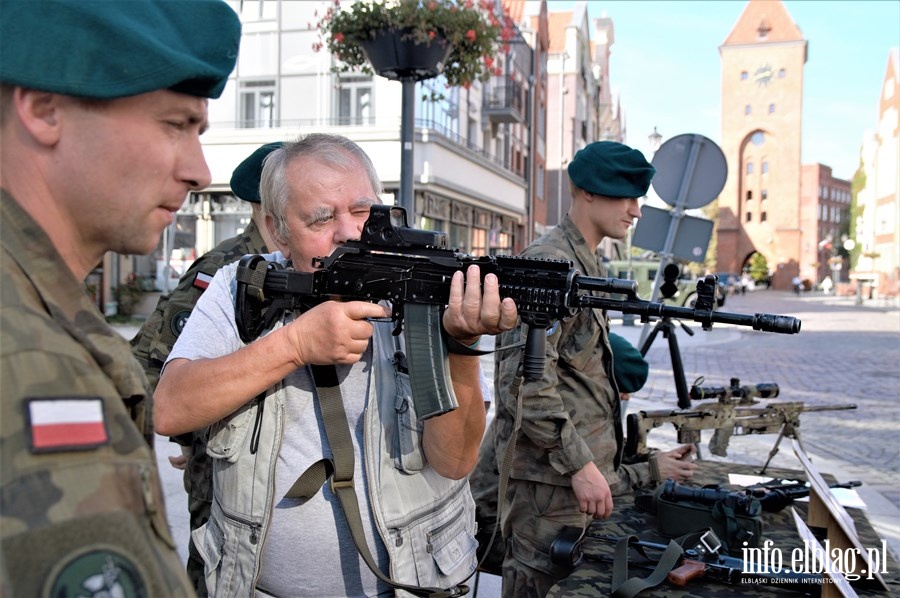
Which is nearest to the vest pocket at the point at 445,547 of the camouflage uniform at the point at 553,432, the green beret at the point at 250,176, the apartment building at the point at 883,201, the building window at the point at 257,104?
the camouflage uniform at the point at 553,432

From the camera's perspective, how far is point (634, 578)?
225cm

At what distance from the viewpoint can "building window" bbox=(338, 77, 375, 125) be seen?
63.6ft

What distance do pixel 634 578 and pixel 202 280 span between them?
1.94 m

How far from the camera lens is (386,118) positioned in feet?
62.7

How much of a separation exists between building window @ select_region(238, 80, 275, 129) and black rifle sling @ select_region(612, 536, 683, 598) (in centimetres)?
1920

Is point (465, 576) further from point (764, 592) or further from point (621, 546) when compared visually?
point (764, 592)

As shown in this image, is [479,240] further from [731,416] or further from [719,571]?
[719,571]

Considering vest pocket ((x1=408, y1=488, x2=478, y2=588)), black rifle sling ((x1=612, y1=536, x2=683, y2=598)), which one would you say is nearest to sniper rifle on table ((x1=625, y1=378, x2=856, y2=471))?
black rifle sling ((x1=612, y1=536, x2=683, y2=598))

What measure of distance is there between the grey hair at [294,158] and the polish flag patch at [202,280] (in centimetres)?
90

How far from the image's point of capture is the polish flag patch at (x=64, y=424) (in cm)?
81

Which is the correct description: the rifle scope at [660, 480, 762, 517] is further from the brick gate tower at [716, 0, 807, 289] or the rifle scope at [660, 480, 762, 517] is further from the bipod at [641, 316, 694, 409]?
the brick gate tower at [716, 0, 807, 289]

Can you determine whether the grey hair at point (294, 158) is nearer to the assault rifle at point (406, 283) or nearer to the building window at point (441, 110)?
the assault rifle at point (406, 283)

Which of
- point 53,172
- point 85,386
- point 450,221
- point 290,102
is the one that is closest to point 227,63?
point 53,172

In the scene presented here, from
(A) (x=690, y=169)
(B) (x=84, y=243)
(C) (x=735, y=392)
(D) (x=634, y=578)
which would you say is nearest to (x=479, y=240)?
(A) (x=690, y=169)
